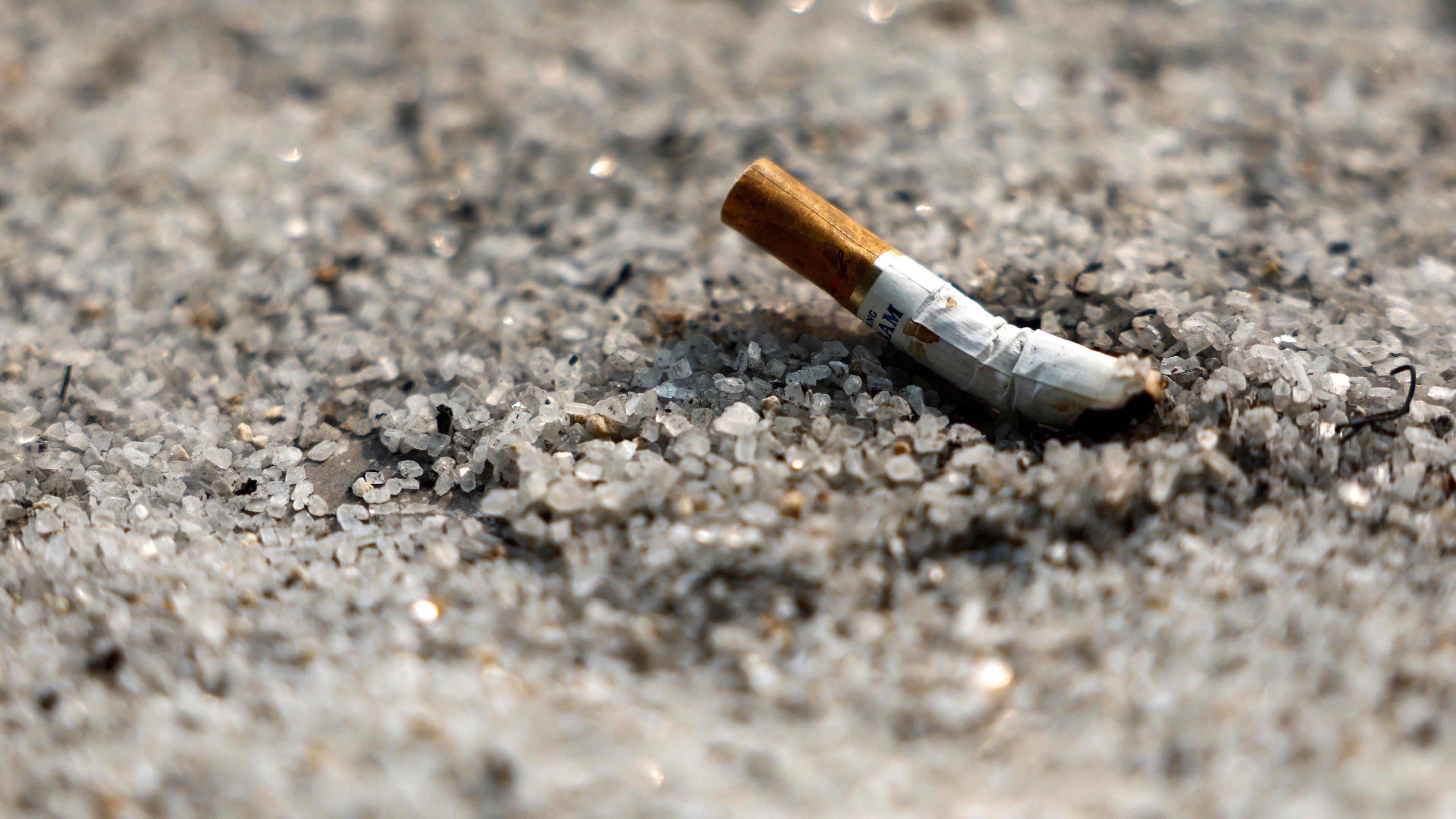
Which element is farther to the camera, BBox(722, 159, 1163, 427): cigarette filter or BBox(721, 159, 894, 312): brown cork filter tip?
BBox(721, 159, 894, 312): brown cork filter tip

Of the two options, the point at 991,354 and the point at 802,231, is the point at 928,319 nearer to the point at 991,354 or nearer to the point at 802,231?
the point at 991,354

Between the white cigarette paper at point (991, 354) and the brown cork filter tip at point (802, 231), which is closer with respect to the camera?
the white cigarette paper at point (991, 354)

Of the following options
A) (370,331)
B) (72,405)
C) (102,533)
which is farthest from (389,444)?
(72,405)

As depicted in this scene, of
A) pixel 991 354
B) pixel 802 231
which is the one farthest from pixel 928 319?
pixel 802 231

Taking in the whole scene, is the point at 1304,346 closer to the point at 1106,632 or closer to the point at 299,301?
the point at 1106,632

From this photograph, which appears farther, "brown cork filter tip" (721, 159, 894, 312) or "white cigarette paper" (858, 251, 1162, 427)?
"brown cork filter tip" (721, 159, 894, 312)
